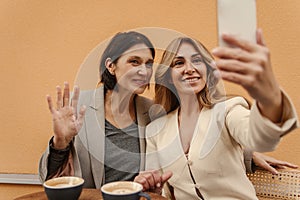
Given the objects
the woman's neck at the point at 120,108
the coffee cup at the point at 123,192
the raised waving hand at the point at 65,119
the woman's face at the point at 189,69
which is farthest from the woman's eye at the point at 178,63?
the coffee cup at the point at 123,192

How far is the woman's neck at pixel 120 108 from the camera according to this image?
4.06ft

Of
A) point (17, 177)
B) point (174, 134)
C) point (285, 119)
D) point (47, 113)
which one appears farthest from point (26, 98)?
point (285, 119)

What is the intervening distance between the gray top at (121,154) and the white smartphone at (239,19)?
0.68 metres

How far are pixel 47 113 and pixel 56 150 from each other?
19.4 inches

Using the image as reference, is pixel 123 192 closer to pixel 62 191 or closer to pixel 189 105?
pixel 62 191

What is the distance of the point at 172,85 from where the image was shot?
1146mm

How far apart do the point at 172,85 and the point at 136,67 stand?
0.44 ft

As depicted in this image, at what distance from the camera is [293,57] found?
1.30m

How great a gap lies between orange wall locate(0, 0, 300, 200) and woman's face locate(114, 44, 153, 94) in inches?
10.1

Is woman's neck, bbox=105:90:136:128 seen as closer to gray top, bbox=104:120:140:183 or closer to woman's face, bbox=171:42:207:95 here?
gray top, bbox=104:120:140:183

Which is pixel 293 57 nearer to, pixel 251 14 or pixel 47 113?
pixel 251 14

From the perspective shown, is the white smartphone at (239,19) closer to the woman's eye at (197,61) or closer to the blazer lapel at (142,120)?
the woman's eye at (197,61)

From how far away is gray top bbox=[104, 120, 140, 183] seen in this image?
3.83 feet

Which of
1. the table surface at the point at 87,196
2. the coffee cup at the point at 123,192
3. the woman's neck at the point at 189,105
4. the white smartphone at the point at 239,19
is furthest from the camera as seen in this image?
the woman's neck at the point at 189,105
